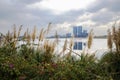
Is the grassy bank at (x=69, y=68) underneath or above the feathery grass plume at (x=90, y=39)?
underneath

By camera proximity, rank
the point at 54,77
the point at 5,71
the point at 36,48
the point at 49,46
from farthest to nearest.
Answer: the point at 36,48
the point at 49,46
the point at 5,71
the point at 54,77

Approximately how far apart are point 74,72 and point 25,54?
3.25m

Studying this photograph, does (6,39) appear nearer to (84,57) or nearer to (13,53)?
(13,53)

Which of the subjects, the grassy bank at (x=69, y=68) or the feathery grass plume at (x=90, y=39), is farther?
the feathery grass plume at (x=90, y=39)

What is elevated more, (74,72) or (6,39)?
(6,39)

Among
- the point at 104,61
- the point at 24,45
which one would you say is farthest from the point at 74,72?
the point at 24,45

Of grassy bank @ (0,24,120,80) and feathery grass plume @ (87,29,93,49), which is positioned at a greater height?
feathery grass plume @ (87,29,93,49)

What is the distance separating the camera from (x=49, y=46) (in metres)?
9.11


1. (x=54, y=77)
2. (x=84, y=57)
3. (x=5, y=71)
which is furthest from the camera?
(x=84, y=57)

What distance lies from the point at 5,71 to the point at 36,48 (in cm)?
308

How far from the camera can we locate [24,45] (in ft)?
30.6

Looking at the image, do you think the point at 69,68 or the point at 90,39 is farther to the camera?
the point at 90,39

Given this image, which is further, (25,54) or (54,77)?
(25,54)

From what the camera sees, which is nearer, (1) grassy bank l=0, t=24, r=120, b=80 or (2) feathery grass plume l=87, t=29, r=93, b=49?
(1) grassy bank l=0, t=24, r=120, b=80
